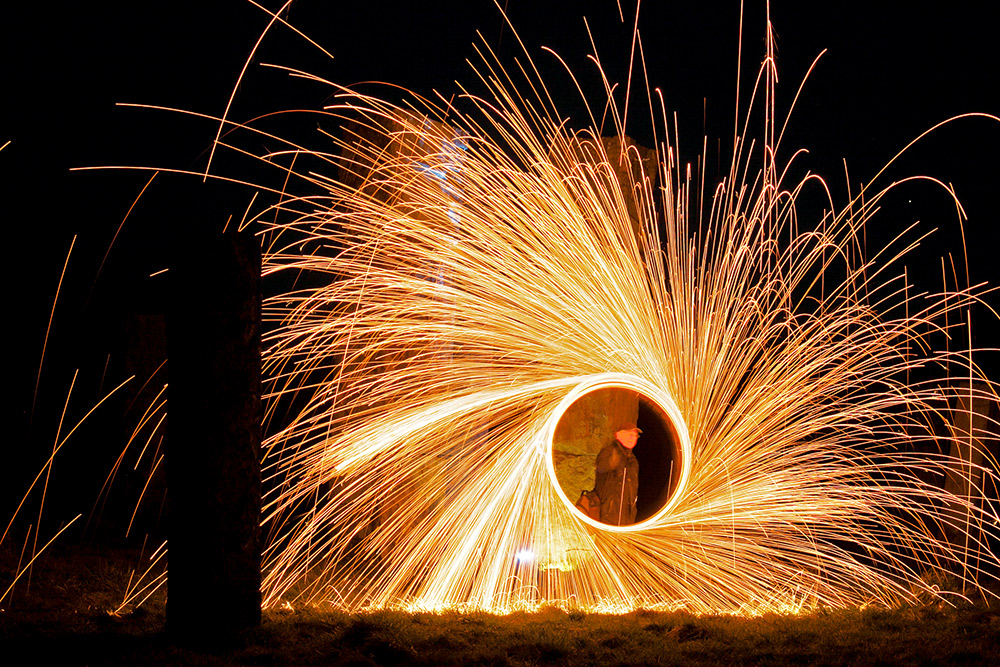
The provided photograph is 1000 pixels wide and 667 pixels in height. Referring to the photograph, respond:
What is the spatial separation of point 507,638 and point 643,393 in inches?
77.8

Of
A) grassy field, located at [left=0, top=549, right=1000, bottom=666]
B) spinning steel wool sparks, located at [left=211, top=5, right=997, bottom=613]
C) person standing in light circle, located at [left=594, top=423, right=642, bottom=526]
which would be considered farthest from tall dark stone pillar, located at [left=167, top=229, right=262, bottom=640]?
person standing in light circle, located at [left=594, top=423, right=642, bottom=526]

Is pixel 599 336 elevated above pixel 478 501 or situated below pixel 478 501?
above

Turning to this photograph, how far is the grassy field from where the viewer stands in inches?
163

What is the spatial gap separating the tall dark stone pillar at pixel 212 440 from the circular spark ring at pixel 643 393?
207 centimetres

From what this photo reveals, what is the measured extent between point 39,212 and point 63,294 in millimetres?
1277

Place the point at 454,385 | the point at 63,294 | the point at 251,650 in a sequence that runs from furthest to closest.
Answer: the point at 63,294 → the point at 454,385 → the point at 251,650

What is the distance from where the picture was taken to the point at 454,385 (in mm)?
6059

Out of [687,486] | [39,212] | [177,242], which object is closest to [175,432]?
[177,242]

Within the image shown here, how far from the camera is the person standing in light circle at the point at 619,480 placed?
6289 millimetres

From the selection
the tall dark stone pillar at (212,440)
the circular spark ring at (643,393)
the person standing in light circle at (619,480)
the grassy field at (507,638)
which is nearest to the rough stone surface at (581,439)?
the person standing in light circle at (619,480)

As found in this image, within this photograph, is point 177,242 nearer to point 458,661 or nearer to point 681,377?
point 458,661

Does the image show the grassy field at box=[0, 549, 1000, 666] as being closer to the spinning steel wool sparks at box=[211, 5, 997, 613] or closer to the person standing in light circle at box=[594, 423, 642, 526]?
the spinning steel wool sparks at box=[211, 5, 997, 613]

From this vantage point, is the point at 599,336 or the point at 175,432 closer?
the point at 175,432

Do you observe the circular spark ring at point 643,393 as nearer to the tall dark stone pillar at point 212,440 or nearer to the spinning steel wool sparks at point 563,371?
the spinning steel wool sparks at point 563,371
